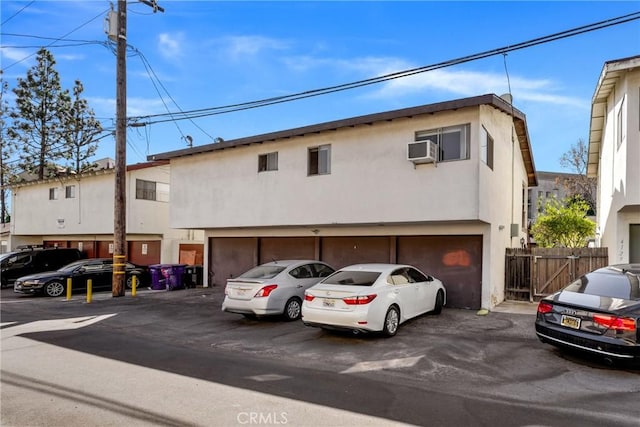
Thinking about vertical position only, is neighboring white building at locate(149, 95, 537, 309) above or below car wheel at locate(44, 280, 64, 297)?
above

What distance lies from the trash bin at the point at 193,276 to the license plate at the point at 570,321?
47.3 feet

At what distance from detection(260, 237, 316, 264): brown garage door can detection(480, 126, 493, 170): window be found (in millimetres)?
6265

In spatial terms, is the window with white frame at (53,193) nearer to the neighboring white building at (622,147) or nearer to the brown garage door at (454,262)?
the brown garage door at (454,262)

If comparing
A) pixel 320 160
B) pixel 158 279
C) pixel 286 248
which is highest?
pixel 320 160

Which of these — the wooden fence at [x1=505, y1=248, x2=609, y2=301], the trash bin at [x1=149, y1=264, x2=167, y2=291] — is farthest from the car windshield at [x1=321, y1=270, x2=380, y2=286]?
the trash bin at [x1=149, y1=264, x2=167, y2=291]

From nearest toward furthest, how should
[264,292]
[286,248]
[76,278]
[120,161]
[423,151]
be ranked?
[264,292] → [423,151] → [120,161] → [286,248] → [76,278]

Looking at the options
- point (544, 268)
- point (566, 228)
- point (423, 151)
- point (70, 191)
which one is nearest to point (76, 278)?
point (70, 191)

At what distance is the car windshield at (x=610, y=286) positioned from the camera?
6.47m

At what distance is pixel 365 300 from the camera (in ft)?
25.9

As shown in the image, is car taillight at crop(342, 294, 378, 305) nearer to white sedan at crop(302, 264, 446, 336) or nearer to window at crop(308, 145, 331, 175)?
white sedan at crop(302, 264, 446, 336)

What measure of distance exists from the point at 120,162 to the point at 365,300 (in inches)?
439

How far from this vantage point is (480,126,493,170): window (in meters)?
10.5

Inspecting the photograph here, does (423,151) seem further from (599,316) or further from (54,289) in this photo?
(54,289)

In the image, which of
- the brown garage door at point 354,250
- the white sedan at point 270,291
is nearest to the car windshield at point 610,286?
the white sedan at point 270,291
